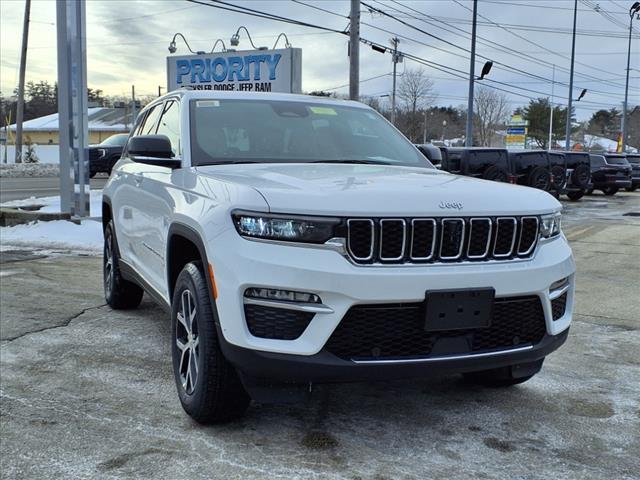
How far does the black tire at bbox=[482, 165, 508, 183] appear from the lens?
1811 cm

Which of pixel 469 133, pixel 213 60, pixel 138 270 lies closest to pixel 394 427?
pixel 138 270

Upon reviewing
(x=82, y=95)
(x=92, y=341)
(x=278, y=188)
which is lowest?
(x=92, y=341)

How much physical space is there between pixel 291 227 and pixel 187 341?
1109mm

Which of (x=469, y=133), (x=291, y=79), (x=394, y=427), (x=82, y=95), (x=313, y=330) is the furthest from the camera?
(x=469, y=133)

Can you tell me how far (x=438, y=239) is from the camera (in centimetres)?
309

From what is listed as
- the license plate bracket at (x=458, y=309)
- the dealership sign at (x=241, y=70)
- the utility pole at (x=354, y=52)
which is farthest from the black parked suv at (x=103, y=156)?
the license plate bracket at (x=458, y=309)

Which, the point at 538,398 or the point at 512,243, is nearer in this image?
the point at 512,243

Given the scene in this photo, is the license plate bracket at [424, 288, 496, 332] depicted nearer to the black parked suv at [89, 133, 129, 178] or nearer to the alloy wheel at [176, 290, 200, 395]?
the alloy wheel at [176, 290, 200, 395]

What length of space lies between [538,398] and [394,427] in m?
1.05

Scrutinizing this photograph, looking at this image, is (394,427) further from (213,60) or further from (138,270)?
(213,60)

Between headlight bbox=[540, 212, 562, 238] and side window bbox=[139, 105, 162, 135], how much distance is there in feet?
10.3

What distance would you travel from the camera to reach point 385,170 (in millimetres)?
4066

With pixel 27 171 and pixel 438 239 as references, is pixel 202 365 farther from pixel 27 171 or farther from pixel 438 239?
pixel 27 171

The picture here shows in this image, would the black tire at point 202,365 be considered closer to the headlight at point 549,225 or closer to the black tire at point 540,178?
the headlight at point 549,225
